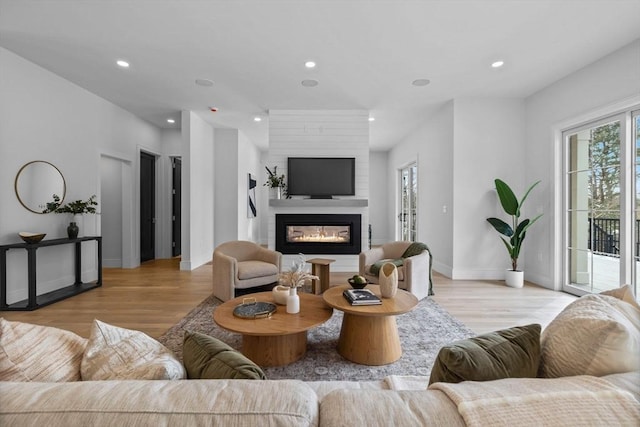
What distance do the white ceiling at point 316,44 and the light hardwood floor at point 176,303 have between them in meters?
2.92

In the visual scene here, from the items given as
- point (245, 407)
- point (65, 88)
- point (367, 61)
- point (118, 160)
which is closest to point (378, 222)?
→ point (367, 61)

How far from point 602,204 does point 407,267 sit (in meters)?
2.54

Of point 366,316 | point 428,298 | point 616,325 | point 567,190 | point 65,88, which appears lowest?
point 428,298

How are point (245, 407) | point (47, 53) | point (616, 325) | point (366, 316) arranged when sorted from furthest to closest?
point (47, 53), point (366, 316), point (616, 325), point (245, 407)

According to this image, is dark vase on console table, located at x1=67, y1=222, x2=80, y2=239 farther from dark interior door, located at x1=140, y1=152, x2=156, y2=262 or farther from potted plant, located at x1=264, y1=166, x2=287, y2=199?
potted plant, located at x1=264, y1=166, x2=287, y2=199

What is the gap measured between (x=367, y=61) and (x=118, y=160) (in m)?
4.74

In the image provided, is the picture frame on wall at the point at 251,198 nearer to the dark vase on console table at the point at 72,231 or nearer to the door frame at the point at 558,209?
the dark vase on console table at the point at 72,231

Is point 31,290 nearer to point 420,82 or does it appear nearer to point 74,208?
point 74,208

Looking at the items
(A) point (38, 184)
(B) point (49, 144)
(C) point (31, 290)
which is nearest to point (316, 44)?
(B) point (49, 144)

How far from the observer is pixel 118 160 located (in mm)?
5156

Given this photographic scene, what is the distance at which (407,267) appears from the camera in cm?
330

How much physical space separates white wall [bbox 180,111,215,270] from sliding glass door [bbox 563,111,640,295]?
19.5 ft

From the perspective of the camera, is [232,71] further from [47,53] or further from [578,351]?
[578,351]

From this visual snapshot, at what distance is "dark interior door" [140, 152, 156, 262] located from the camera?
5.81m
